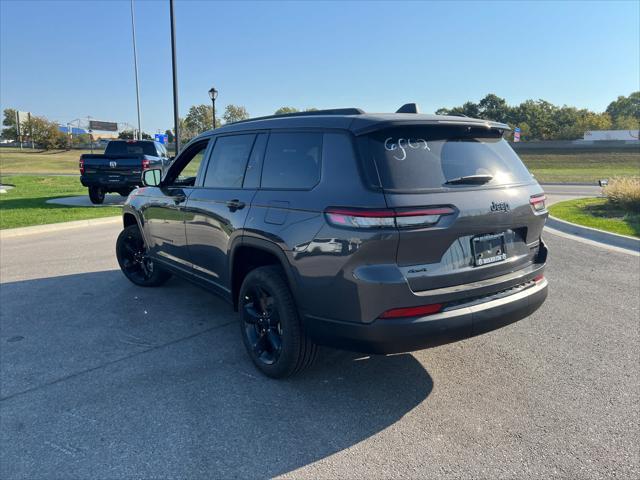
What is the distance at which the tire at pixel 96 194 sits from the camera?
579 inches

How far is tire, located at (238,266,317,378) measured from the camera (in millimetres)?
3293

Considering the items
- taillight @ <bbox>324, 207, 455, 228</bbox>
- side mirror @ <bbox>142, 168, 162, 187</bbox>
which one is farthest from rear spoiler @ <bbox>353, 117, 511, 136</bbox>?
side mirror @ <bbox>142, 168, 162, 187</bbox>

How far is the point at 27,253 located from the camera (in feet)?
26.6

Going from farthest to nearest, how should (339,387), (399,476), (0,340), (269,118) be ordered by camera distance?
(0,340) → (269,118) → (339,387) → (399,476)

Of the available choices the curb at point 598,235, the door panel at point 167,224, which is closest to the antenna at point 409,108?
the door panel at point 167,224

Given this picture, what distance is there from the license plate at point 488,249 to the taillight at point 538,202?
44 centimetres

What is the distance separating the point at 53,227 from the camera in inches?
413

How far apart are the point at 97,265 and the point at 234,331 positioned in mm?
3730

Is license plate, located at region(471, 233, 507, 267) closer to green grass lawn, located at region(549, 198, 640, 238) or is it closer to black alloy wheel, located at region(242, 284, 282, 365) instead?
black alloy wheel, located at region(242, 284, 282, 365)

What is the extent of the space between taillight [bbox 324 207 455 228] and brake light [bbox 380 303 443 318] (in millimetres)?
492

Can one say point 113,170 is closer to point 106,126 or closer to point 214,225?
point 214,225

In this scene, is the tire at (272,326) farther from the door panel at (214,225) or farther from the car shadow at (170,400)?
the door panel at (214,225)

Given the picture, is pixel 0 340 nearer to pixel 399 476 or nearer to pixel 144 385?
pixel 144 385

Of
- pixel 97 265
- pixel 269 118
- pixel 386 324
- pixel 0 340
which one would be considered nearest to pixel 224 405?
pixel 386 324
